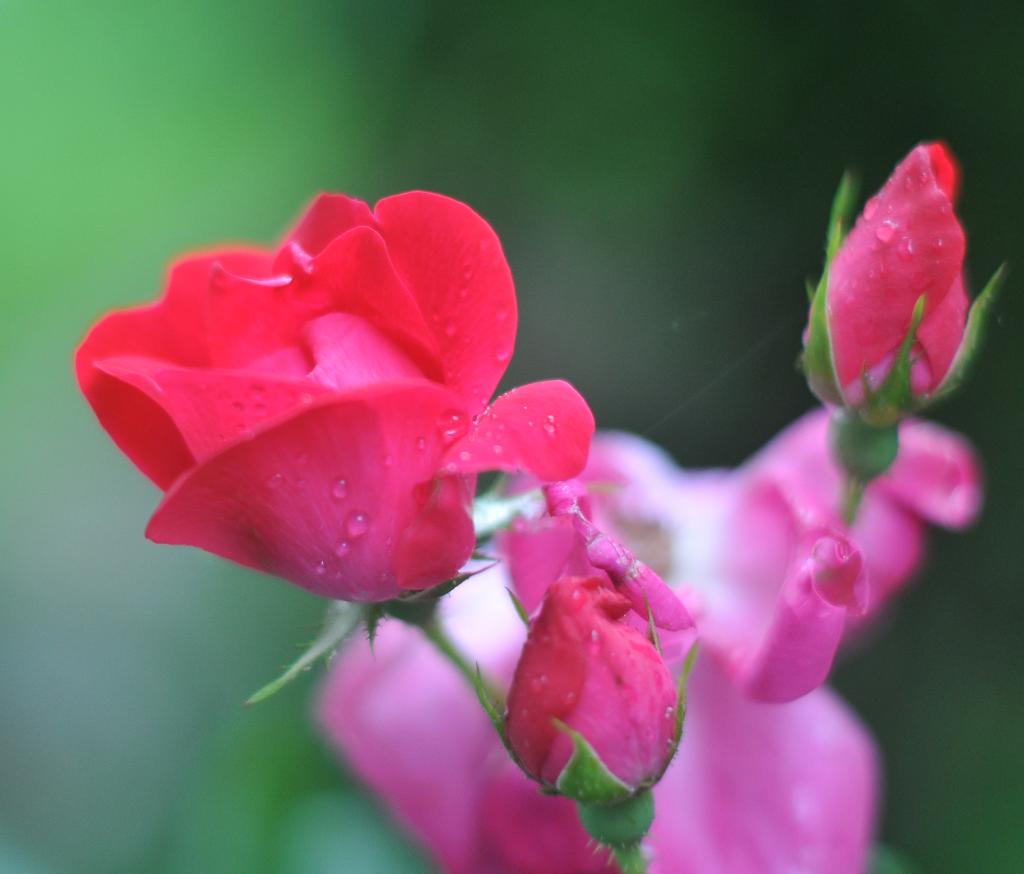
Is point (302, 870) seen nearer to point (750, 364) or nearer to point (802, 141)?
point (750, 364)

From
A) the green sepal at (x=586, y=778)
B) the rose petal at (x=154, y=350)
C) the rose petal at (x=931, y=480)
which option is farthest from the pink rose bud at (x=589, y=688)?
the rose petal at (x=931, y=480)

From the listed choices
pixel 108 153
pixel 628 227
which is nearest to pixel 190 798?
pixel 628 227

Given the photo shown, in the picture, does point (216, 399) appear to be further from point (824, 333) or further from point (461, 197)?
point (461, 197)

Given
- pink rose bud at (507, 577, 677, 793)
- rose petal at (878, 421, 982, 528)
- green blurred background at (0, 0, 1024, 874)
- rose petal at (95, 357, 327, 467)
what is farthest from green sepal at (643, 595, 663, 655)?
green blurred background at (0, 0, 1024, 874)

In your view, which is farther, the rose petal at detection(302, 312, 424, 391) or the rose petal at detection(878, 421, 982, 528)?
the rose petal at detection(878, 421, 982, 528)

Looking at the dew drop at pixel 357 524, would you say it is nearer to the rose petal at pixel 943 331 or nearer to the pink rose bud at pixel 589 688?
the pink rose bud at pixel 589 688

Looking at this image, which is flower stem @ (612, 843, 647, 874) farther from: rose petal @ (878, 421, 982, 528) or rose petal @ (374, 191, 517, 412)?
rose petal @ (878, 421, 982, 528)
